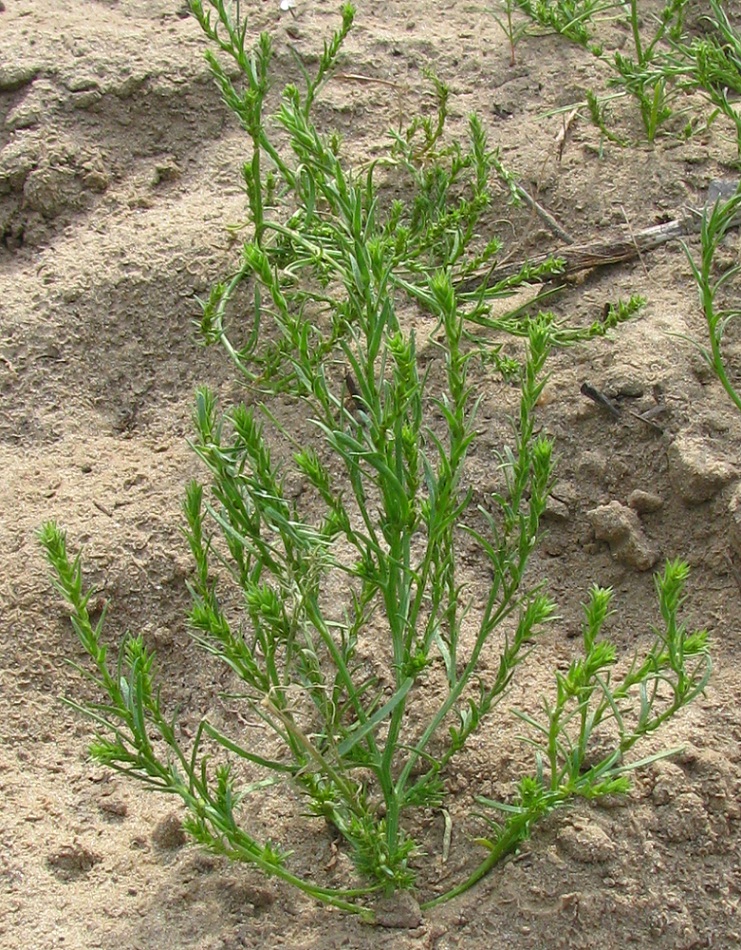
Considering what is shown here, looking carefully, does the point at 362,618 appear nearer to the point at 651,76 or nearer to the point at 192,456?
the point at 192,456

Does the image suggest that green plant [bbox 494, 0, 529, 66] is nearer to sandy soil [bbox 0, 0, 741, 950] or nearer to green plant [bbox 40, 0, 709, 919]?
sandy soil [bbox 0, 0, 741, 950]

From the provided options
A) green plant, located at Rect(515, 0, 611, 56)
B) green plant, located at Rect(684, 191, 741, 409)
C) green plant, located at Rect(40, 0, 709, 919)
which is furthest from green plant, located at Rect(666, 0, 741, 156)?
green plant, located at Rect(40, 0, 709, 919)

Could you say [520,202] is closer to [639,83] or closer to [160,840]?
[639,83]

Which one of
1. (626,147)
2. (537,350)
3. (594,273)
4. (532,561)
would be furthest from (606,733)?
(626,147)

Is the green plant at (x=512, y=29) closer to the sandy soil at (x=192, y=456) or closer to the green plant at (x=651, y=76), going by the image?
the sandy soil at (x=192, y=456)

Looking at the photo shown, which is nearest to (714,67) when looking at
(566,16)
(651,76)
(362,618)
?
(651,76)
